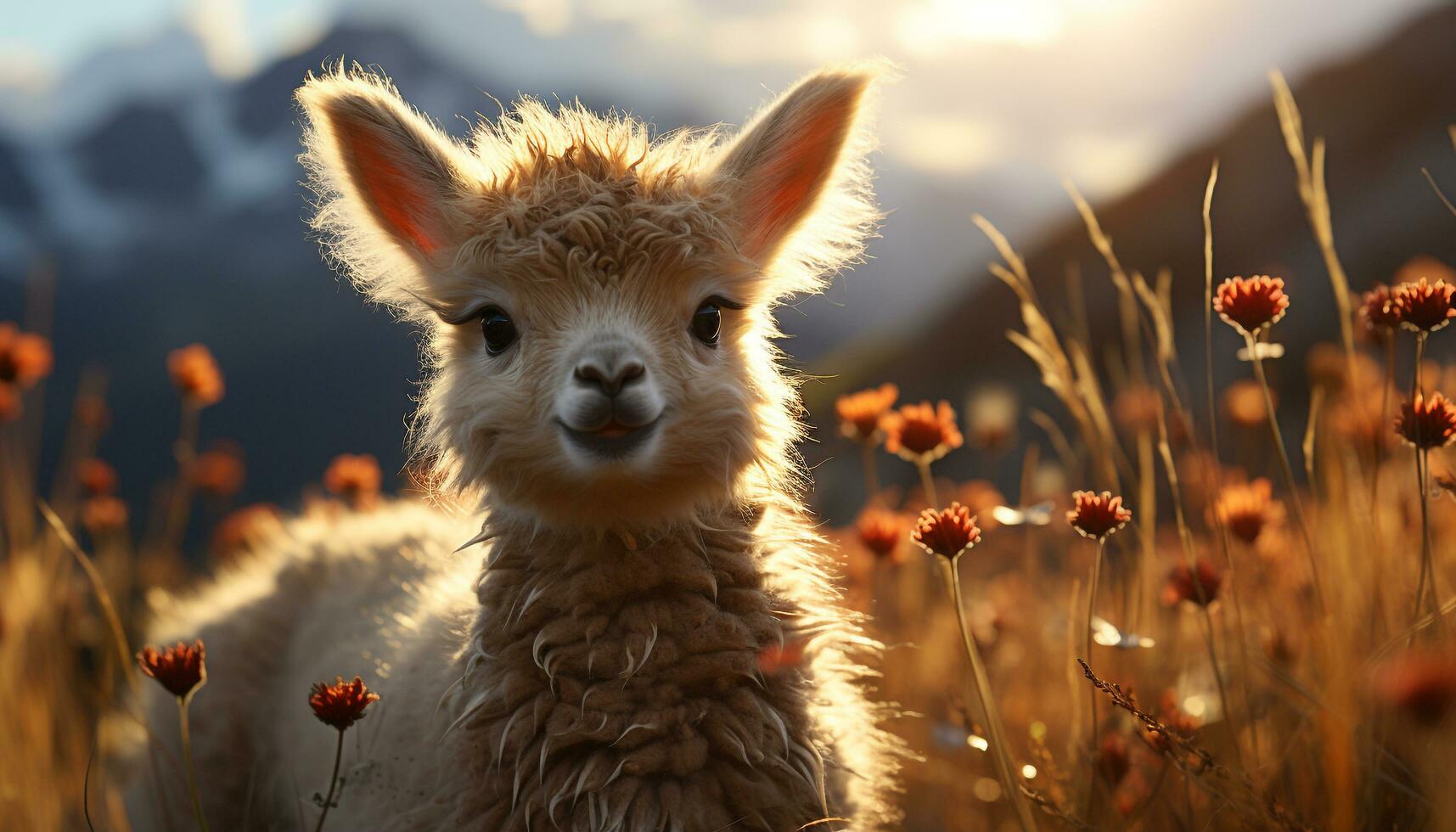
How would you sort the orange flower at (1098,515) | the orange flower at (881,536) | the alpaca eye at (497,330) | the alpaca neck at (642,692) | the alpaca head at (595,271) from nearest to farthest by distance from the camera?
1. the orange flower at (1098,515)
2. the alpaca neck at (642,692)
3. the alpaca head at (595,271)
4. the alpaca eye at (497,330)
5. the orange flower at (881,536)

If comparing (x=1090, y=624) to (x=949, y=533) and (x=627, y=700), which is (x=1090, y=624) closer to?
(x=949, y=533)

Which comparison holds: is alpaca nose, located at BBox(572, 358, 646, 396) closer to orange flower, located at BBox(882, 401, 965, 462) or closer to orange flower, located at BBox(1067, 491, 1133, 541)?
orange flower, located at BBox(882, 401, 965, 462)

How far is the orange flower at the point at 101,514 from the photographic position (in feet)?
16.2

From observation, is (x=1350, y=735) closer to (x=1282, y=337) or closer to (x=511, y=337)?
(x=511, y=337)

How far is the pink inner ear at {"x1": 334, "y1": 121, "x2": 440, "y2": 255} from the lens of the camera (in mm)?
2877

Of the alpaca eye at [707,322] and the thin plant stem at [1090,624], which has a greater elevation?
the alpaca eye at [707,322]

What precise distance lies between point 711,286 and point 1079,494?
110cm

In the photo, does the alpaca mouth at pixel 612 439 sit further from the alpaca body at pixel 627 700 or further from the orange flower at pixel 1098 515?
the orange flower at pixel 1098 515

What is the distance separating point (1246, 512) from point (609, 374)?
72.4 inches

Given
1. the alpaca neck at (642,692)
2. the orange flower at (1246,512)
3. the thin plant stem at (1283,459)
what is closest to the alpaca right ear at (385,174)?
the alpaca neck at (642,692)

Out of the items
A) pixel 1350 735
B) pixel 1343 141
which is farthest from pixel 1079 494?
pixel 1343 141

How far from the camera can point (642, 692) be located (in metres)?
2.40

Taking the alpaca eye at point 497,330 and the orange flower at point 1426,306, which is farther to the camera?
the alpaca eye at point 497,330

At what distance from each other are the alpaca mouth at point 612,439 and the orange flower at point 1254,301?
137 centimetres
